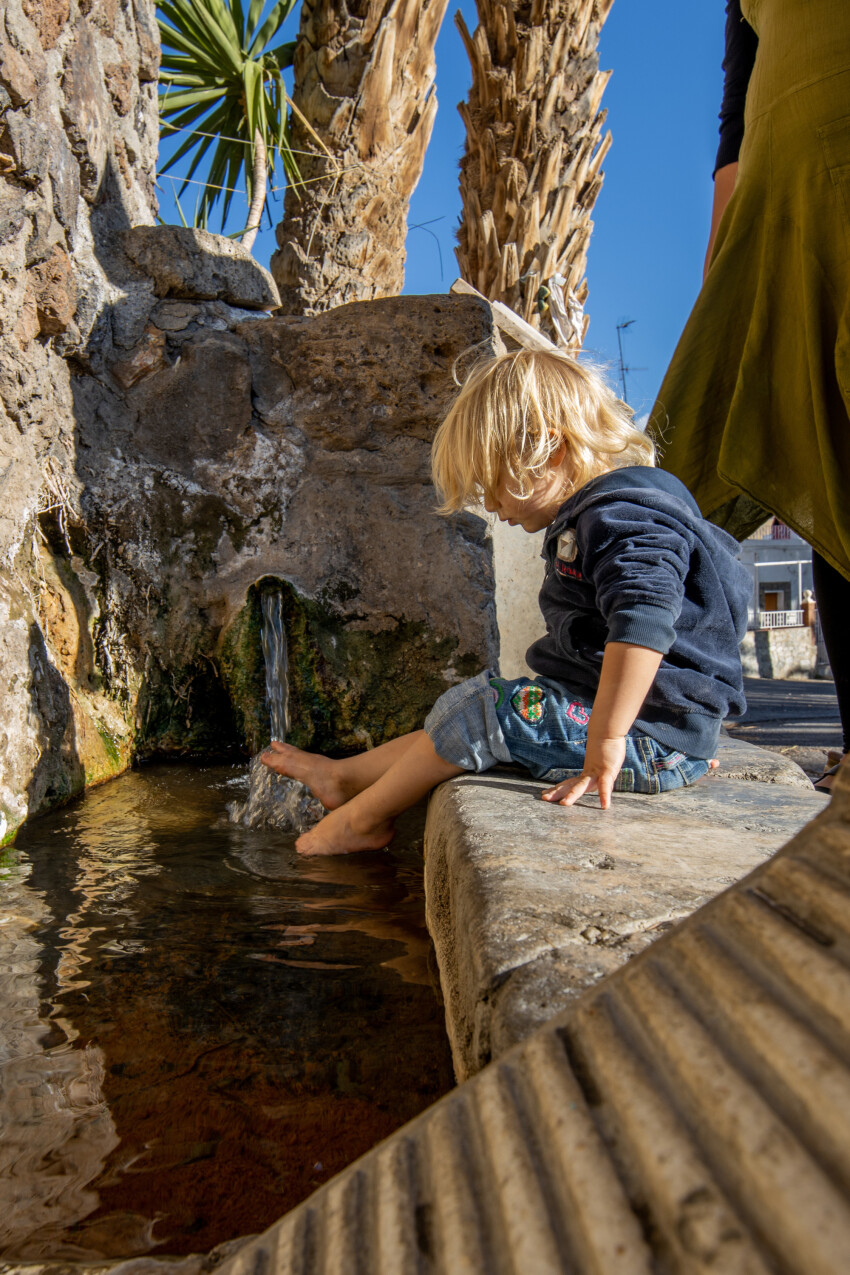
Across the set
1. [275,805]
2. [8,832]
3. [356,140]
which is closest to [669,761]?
[275,805]

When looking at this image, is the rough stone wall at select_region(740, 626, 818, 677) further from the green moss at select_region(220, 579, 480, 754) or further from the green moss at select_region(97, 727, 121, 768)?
the green moss at select_region(97, 727, 121, 768)

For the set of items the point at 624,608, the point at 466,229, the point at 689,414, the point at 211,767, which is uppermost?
the point at 466,229

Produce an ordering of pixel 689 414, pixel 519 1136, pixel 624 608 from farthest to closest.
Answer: pixel 689 414 → pixel 624 608 → pixel 519 1136

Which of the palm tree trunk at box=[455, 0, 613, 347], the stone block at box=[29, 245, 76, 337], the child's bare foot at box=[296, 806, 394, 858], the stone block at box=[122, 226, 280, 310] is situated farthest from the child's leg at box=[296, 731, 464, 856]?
the palm tree trunk at box=[455, 0, 613, 347]

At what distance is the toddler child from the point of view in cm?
155

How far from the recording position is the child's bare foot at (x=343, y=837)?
197 centimetres

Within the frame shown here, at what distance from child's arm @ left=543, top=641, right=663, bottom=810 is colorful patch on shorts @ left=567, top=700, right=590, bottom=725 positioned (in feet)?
0.75

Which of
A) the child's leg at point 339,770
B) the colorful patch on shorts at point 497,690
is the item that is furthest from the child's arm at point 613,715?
the child's leg at point 339,770

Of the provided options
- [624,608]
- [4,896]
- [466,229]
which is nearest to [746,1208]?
[624,608]

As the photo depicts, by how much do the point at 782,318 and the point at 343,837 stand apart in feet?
5.22

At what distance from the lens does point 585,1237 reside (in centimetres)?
40

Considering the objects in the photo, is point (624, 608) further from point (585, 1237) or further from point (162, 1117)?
point (585, 1237)

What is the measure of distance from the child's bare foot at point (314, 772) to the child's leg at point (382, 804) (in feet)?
0.57

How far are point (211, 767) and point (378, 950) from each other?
1.83 meters
